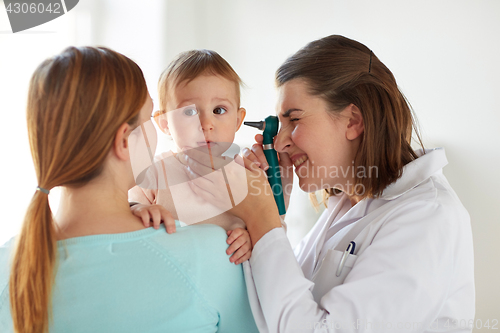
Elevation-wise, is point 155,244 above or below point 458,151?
above

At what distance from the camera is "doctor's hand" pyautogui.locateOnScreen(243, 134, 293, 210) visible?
1342 millimetres

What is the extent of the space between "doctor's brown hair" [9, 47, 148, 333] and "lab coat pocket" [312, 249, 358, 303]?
68cm

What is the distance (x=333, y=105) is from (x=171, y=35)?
4.44 feet

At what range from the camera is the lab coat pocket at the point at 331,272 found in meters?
1.09

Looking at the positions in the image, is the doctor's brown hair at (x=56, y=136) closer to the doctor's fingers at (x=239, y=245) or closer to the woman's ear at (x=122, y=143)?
the woman's ear at (x=122, y=143)

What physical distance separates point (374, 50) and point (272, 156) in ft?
3.37

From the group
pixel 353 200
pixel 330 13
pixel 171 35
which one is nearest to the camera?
pixel 353 200

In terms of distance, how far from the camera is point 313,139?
132cm

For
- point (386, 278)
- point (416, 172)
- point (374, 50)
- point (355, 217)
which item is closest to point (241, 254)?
point (386, 278)

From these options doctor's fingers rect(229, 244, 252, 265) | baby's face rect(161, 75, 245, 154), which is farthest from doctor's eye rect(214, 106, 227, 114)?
doctor's fingers rect(229, 244, 252, 265)

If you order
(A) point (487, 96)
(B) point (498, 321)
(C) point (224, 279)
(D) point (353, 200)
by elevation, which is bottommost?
(B) point (498, 321)

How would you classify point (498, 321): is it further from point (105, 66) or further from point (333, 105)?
point (105, 66)

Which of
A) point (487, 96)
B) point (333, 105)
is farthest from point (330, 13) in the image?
point (333, 105)

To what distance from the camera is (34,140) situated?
0.80m
